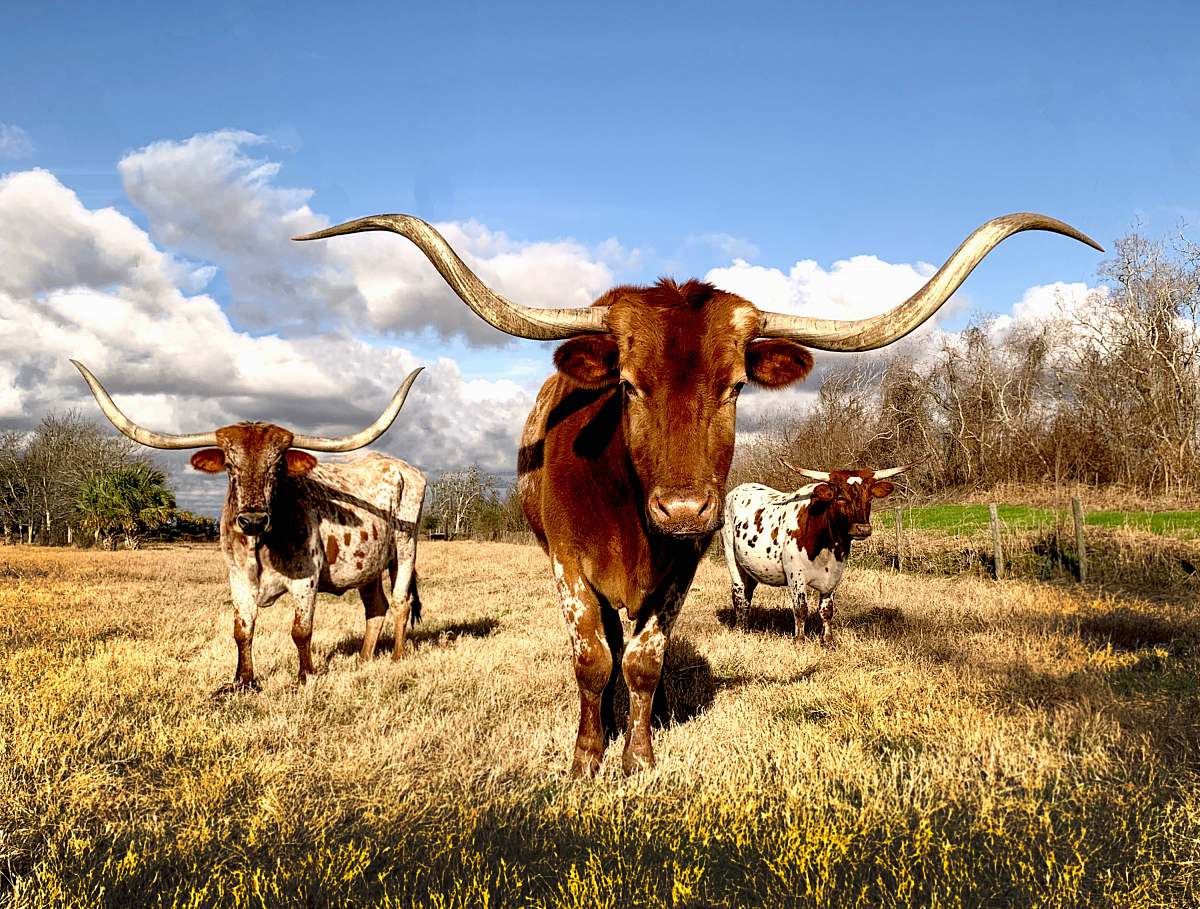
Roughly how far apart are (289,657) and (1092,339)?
108 ft

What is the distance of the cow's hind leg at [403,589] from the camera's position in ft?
25.0

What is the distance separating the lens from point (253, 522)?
5.74 metres

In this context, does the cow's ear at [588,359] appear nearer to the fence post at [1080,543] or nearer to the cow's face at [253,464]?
the cow's face at [253,464]

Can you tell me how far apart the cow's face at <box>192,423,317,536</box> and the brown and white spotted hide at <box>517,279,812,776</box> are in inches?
107

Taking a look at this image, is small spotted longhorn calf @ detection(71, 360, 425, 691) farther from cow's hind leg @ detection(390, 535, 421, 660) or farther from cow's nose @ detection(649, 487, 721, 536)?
cow's nose @ detection(649, 487, 721, 536)

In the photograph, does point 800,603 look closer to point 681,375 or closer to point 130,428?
point 681,375

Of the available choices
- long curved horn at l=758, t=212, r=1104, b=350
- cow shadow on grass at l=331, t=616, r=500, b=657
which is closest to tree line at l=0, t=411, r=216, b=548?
cow shadow on grass at l=331, t=616, r=500, b=657

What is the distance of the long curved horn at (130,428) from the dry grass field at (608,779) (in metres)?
2.01

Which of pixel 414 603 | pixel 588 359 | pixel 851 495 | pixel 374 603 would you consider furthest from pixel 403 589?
pixel 588 359

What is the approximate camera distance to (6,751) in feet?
13.3

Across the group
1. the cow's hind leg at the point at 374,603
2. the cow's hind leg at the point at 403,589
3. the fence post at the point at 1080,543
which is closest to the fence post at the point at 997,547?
the fence post at the point at 1080,543

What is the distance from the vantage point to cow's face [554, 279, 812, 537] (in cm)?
311

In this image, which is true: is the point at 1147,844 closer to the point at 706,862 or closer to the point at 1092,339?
the point at 706,862

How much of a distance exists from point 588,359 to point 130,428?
5375mm
